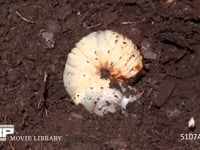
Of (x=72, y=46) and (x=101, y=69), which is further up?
(x=72, y=46)

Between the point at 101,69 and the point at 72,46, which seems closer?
the point at 101,69

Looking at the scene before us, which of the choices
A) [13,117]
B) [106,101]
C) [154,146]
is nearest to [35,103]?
[13,117]

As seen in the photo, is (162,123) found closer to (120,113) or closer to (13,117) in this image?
(120,113)
